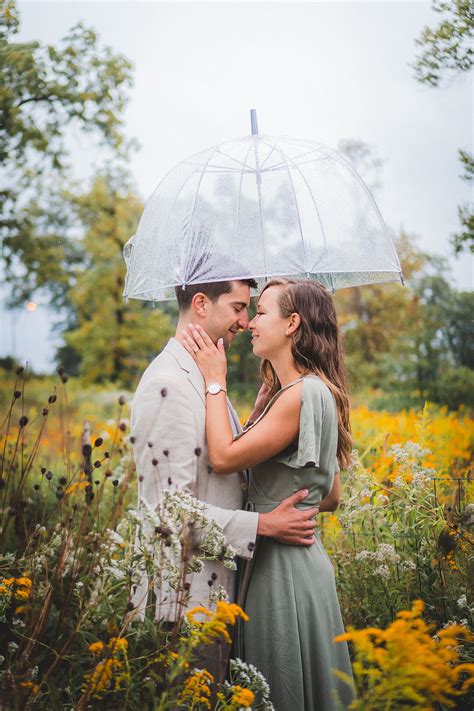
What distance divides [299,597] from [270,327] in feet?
3.88

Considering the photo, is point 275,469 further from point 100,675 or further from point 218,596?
point 100,675

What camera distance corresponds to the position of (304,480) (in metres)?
2.80

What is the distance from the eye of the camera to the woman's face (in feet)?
9.73

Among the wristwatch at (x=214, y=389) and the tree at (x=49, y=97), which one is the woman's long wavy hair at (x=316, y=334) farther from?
the tree at (x=49, y=97)

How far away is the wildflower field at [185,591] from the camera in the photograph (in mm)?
2068

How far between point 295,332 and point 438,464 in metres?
2.55

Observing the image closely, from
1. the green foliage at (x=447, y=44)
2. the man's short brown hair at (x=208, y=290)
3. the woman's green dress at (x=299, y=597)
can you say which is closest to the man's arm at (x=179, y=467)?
the woman's green dress at (x=299, y=597)

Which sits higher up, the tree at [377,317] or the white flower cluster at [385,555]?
the tree at [377,317]

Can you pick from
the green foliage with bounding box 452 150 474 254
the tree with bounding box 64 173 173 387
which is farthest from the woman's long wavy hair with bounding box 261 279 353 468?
the tree with bounding box 64 173 173 387

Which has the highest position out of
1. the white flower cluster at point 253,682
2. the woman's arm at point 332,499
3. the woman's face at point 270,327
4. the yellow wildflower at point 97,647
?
the woman's face at point 270,327

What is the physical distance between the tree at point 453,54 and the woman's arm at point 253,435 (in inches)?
109

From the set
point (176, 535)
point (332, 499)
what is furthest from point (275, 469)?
point (176, 535)

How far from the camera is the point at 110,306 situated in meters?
20.7

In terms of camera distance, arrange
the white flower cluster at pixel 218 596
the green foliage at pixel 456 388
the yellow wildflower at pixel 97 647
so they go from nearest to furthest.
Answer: the yellow wildflower at pixel 97 647 < the white flower cluster at pixel 218 596 < the green foliage at pixel 456 388
